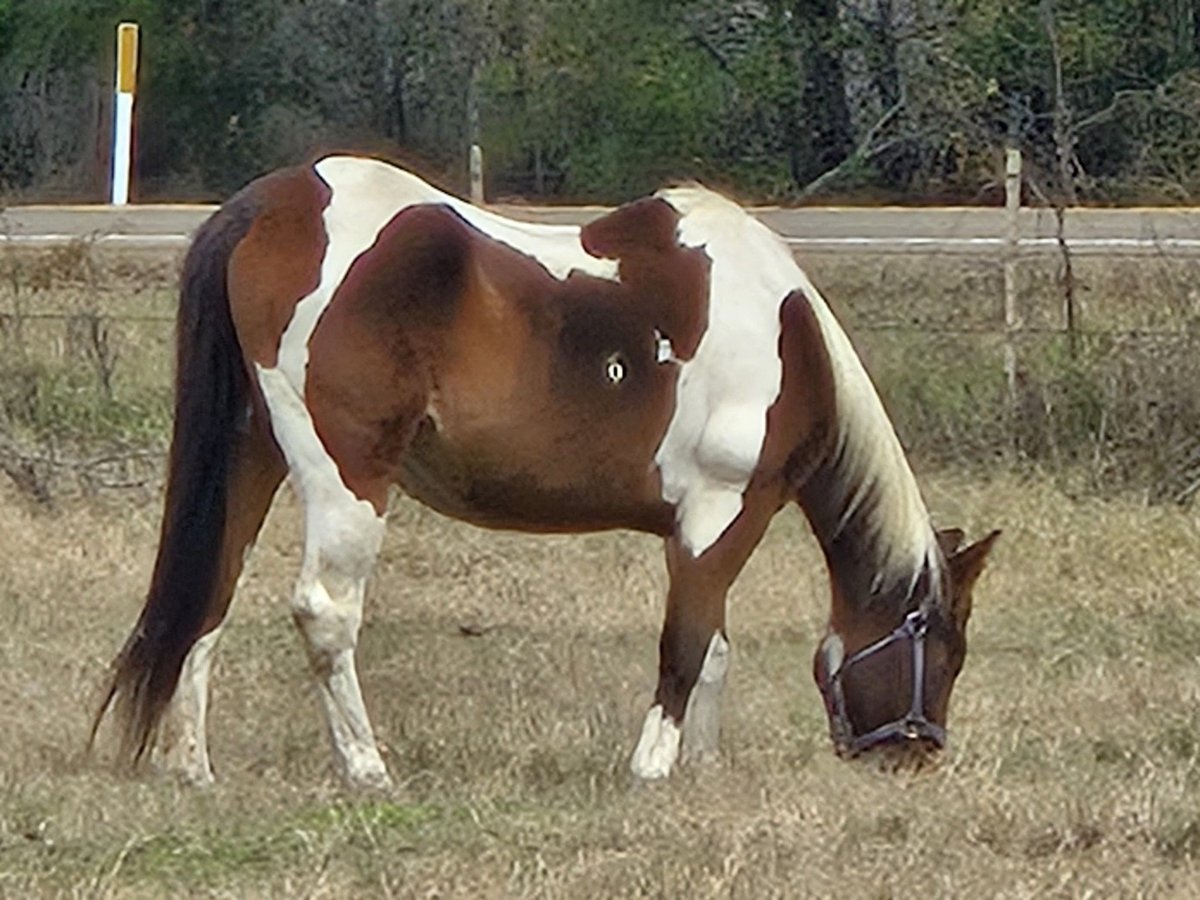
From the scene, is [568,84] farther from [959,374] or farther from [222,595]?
[222,595]

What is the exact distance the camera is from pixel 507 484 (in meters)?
6.76

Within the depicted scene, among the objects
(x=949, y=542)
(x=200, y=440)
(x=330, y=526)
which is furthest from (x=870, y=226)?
(x=330, y=526)

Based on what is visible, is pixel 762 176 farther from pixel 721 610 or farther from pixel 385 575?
pixel 721 610

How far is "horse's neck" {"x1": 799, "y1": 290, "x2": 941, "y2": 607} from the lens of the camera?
22.5ft

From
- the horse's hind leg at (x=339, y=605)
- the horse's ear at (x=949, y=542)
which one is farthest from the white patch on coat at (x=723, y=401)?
the horse's hind leg at (x=339, y=605)

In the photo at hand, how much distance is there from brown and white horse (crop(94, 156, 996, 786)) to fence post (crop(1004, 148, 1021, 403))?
14.5 ft

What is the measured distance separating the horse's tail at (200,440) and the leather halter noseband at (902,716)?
5.48 ft

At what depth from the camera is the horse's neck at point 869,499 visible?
6844 millimetres

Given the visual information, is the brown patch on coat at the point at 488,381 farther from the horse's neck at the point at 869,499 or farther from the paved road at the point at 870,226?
the paved road at the point at 870,226

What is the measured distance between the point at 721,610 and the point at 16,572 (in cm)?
336

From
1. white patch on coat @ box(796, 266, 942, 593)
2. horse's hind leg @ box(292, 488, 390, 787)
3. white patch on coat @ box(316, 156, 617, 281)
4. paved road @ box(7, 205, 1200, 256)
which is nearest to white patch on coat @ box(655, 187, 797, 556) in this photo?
white patch on coat @ box(796, 266, 942, 593)

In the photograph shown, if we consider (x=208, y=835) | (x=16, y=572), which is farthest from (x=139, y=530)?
(x=208, y=835)

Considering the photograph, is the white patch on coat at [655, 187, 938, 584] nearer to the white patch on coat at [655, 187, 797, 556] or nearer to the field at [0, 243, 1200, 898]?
the white patch on coat at [655, 187, 797, 556]

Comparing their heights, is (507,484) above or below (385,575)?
above
